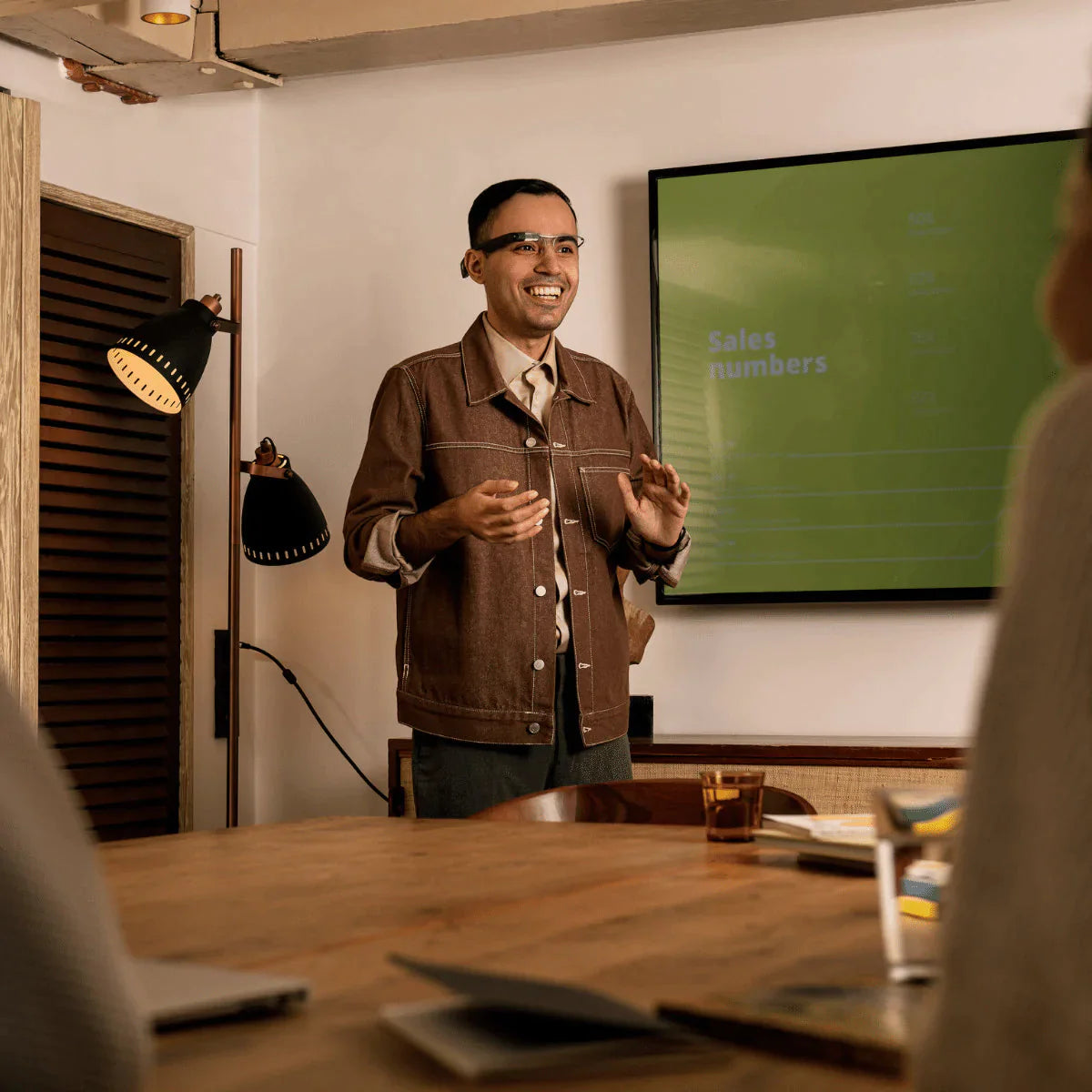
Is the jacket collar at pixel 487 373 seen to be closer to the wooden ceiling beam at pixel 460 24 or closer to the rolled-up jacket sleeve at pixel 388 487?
the rolled-up jacket sleeve at pixel 388 487

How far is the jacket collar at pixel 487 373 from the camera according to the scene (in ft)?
9.48

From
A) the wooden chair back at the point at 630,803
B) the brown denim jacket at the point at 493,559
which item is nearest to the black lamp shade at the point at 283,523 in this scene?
the brown denim jacket at the point at 493,559

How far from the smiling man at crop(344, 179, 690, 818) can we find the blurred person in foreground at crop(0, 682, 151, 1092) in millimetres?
2039

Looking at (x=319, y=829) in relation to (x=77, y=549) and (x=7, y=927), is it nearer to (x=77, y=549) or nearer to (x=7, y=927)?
(x=7, y=927)

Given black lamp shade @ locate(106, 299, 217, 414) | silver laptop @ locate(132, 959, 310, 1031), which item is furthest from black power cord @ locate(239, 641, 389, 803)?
silver laptop @ locate(132, 959, 310, 1031)

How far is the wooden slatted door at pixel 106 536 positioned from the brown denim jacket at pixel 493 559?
1.17m

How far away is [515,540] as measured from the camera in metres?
2.55

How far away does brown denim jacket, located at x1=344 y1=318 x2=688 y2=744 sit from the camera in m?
2.73

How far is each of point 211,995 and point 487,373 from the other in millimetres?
2245

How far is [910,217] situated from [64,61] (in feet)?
7.27

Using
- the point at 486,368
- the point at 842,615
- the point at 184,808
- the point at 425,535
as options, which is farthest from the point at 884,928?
the point at 184,808

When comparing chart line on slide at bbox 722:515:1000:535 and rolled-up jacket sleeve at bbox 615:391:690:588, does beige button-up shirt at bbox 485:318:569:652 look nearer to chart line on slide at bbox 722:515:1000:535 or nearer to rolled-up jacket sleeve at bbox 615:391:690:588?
rolled-up jacket sleeve at bbox 615:391:690:588

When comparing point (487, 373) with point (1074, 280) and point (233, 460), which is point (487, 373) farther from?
point (1074, 280)

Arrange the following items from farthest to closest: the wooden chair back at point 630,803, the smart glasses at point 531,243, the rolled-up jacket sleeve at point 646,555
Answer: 1. the smart glasses at point 531,243
2. the rolled-up jacket sleeve at point 646,555
3. the wooden chair back at point 630,803
